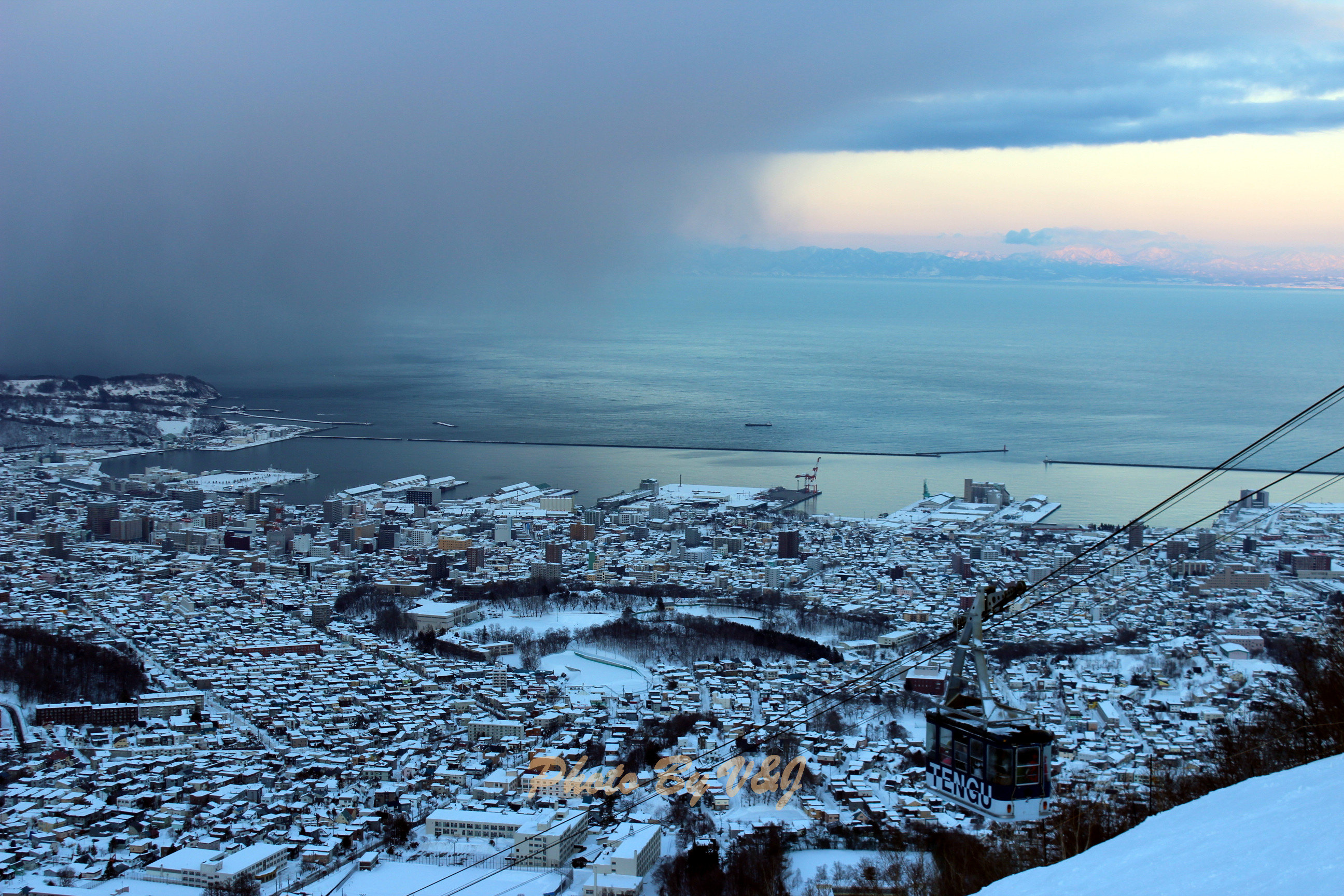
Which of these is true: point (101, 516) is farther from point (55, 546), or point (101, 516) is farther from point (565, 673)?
point (565, 673)

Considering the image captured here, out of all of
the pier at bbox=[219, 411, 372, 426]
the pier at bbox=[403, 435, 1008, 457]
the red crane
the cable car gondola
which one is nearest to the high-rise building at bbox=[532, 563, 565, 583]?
the red crane

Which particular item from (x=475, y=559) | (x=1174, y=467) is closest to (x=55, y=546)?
(x=475, y=559)

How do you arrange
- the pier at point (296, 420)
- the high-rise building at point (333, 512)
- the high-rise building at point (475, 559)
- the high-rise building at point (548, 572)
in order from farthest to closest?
the pier at point (296, 420), the high-rise building at point (333, 512), the high-rise building at point (475, 559), the high-rise building at point (548, 572)

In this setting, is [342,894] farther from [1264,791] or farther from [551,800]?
[1264,791]

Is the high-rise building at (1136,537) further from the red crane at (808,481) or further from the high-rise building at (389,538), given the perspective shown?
the high-rise building at (389,538)

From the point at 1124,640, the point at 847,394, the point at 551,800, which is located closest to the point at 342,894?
the point at 551,800

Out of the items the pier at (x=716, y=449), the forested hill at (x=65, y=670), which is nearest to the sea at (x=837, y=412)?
the pier at (x=716, y=449)
